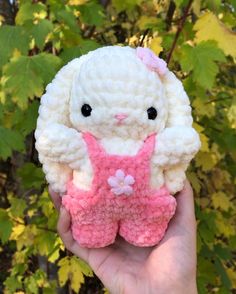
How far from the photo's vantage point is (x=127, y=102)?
3.00 feet

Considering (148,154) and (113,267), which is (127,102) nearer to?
(148,154)

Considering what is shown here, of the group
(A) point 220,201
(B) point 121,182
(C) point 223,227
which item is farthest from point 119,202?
(A) point 220,201

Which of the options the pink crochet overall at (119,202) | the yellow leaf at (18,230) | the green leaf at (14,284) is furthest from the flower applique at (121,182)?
the green leaf at (14,284)

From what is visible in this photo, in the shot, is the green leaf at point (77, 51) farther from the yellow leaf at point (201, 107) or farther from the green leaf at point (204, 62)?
the yellow leaf at point (201, 107)

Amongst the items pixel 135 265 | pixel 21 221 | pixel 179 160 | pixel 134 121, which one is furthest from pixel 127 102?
pixel 21 221

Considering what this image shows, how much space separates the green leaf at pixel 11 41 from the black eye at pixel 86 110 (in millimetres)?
497

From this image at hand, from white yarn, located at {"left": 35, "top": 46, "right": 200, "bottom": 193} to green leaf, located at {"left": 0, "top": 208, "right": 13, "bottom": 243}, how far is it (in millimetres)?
796

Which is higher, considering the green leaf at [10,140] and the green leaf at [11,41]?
the green leaf at [11,41]

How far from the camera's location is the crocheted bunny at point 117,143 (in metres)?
0.92

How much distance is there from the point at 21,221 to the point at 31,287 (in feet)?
0.84

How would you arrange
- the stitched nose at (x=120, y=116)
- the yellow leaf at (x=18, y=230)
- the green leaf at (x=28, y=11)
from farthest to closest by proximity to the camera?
1. the yellow leaf at (x=18, y=230)
2. the green leaf at (x=28, y=11)
3. the stitched nose at (x=120, y=116)

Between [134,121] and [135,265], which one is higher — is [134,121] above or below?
above

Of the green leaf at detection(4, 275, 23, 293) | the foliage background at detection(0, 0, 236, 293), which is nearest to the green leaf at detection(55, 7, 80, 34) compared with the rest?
the foliage background at detection(0, 0, 236, 293)

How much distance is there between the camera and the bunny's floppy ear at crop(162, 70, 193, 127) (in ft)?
3.26
